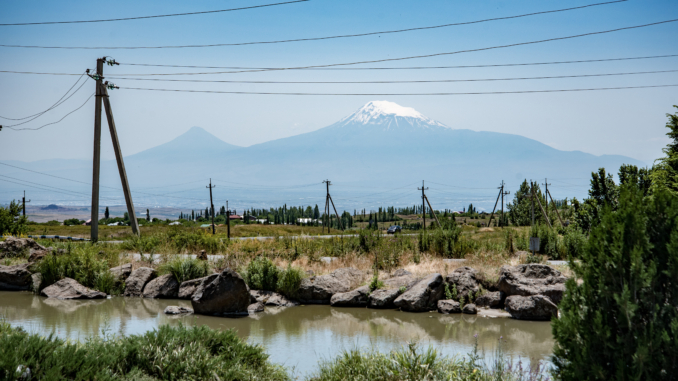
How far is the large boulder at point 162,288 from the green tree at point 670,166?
40.3ft

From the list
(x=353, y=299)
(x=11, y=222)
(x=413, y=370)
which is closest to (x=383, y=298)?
(x=353, y=299)

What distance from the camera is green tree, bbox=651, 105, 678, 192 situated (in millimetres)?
10841

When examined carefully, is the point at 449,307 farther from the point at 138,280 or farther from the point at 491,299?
the point at 138,280

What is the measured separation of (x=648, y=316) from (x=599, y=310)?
1.18 ft

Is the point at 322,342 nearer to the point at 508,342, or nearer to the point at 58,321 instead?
the point at 508,342

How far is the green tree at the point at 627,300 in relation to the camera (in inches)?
143

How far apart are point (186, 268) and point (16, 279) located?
5.56 m

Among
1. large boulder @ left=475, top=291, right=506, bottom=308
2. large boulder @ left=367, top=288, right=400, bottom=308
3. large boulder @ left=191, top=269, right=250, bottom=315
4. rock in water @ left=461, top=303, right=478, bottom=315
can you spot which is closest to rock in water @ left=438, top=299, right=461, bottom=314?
rock in water @ left=461, top=303, right=478, bottom=315

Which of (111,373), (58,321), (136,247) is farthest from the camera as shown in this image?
(136,247)

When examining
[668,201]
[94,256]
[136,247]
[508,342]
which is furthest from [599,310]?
[136,247]

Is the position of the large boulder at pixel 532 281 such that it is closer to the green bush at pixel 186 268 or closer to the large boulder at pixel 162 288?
the green bush at pixel 186 268

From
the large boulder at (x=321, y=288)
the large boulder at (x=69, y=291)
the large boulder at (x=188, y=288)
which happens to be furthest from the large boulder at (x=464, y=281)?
the large boulder at (x=69, y=291)

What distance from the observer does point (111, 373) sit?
17.8ft

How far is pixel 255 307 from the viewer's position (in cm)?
1234
